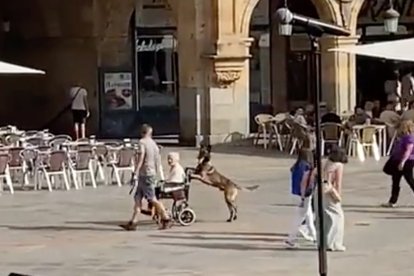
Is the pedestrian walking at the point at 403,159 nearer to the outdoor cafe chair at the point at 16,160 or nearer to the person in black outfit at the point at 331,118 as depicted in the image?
the outdoor cafe chair at the point at 16,160

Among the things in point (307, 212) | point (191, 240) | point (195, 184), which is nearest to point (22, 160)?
point (195, 184)

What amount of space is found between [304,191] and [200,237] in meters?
2.05

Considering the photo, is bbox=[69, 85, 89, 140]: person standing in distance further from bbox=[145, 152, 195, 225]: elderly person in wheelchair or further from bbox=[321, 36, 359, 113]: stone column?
bbox=[145, 152, 195, 225]: elderly person in wheelchair

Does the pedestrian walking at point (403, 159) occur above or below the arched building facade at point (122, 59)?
below

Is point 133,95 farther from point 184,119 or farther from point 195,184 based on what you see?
point 195,184

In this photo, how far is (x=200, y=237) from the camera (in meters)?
18.5

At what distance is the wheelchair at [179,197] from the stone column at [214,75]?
13.1 m

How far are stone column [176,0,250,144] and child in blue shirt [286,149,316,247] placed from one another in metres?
15.1

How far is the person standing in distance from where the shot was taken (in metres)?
33.7

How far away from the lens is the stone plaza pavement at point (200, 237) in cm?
1609

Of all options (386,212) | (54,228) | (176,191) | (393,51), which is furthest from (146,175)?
(393,51)

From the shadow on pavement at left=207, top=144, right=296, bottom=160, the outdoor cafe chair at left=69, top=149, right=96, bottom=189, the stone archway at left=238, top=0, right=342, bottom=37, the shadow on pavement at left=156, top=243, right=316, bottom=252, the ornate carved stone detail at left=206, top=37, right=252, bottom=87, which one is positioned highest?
the stone archway at left=238, top=0, right=342, bottom=37

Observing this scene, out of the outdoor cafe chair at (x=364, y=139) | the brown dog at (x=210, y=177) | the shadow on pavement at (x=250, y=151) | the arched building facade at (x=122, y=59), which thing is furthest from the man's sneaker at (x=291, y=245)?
the arched building facade at (x=122, y=59)

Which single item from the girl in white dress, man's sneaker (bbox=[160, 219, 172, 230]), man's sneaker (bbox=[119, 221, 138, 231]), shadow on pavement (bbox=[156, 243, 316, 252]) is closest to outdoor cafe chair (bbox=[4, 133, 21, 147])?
man's sneaker (bbox=[119, 221, 138, 231])
